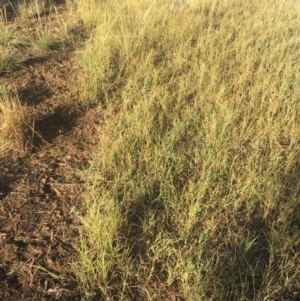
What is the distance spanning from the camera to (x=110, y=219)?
189 cm

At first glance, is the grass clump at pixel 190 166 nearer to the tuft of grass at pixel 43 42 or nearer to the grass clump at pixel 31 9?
the tuft of grass at pixel 43 42

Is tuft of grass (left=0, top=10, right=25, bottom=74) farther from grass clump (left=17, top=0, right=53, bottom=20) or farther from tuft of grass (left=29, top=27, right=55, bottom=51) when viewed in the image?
grass clump (left=17, top=0, right=53, bottom=20)

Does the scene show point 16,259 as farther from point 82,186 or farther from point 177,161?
point 177,161

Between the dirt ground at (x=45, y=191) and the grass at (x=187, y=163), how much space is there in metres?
0.11

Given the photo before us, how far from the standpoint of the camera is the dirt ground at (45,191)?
1768 mm

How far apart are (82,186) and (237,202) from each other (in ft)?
3.31

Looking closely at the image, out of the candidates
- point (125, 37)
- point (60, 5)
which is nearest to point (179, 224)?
point (125, 37)

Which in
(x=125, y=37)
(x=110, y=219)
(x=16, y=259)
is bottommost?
(x=16, y=259)

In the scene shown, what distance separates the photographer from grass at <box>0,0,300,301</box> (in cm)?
180

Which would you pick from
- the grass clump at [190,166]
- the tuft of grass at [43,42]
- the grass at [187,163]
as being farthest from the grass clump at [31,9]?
the grass clump at [190,166]

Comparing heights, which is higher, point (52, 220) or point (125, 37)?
point (125, 37)

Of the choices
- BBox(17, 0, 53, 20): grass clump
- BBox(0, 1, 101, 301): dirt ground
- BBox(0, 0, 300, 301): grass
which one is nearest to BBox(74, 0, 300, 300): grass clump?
BBox(0, 0, 300, 301): grass

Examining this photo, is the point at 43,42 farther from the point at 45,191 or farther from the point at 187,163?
the point at 187,163

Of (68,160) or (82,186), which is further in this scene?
(68,160)
